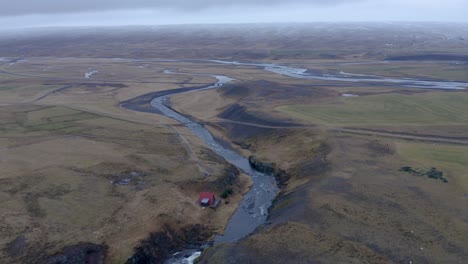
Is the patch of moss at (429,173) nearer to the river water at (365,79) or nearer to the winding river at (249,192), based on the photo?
the winding river at (249,192)

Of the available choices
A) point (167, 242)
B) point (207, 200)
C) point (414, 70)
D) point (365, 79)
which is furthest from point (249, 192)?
point (414, 70)

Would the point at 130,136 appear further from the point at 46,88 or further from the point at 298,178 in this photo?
the point at 46,88

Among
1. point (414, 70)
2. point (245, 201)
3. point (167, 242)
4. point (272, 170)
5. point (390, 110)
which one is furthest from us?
point (414, 70)

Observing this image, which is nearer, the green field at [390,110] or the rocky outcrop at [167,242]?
the rocky outcrop at [167,242]

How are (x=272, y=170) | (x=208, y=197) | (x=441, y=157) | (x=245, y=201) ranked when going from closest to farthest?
1. (x=208, y=197)
2. (x=245, y=201)
3. (x=441, y=157)
4. (x=272, y=170)

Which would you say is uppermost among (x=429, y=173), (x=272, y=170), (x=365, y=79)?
(x=429, y=173)

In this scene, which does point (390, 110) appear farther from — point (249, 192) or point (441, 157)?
point (249, 192)

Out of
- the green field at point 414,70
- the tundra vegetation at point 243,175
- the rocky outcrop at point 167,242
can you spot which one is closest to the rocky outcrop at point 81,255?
the tundra vegetation at point 243,175
